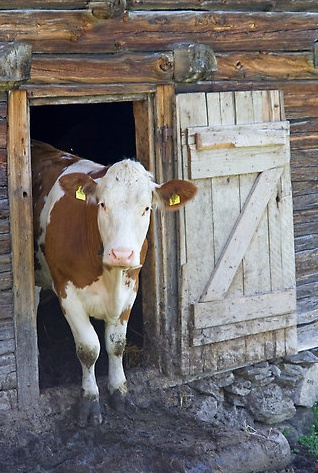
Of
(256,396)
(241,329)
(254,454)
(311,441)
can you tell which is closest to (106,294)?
(241,329)

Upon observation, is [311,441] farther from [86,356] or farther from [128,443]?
[86,356]

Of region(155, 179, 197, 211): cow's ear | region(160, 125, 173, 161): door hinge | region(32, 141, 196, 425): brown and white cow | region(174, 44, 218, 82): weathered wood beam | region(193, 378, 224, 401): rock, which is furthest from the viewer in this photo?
region(193, 378, 224, 401): rock

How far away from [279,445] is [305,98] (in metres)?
2.89

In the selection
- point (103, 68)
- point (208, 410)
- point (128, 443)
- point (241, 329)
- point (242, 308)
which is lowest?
point (128, 443)

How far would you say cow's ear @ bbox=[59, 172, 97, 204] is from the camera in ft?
22.7

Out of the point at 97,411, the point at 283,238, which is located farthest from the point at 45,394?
the point at 283,238

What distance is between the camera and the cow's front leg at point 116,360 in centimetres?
743

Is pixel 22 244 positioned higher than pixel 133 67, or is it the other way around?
pixel 133 67

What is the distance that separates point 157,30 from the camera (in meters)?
7.43

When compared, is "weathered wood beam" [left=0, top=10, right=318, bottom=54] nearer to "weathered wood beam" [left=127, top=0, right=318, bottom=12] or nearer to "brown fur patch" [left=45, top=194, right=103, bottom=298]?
"weathered wood beam" [left=127, top=0, right=318, bottom=12]

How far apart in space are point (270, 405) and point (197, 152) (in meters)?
2.30

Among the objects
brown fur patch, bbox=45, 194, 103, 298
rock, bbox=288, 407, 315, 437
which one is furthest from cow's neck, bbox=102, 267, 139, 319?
rock, bbox=288, 407, 315, 437

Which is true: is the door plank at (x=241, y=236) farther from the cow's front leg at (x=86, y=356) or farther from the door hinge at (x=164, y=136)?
the cow's front leg at (x=86, y=356)

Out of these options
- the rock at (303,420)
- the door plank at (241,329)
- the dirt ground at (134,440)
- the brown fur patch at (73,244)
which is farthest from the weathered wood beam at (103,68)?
the rock at (303,420)
